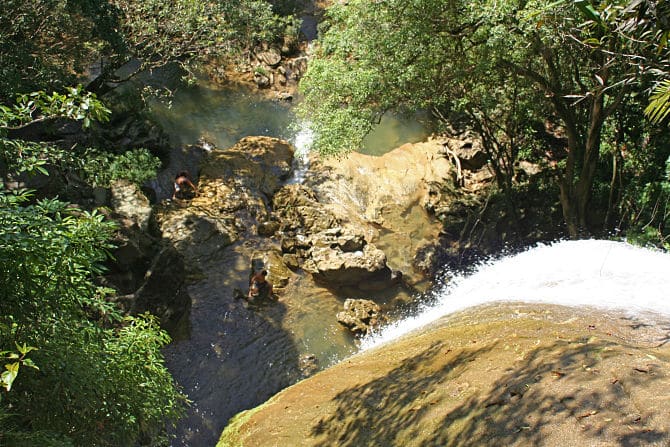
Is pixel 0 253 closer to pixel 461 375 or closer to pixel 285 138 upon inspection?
pixel 461 375

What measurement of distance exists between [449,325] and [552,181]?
344 inches

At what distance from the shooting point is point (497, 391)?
5.10m

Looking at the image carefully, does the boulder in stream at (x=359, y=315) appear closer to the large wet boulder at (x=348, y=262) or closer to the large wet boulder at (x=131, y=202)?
the large wet boulder at (x=348, y=262)

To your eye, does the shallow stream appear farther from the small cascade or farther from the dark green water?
the small cascade

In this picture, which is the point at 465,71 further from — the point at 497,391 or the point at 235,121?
the point at 235,121

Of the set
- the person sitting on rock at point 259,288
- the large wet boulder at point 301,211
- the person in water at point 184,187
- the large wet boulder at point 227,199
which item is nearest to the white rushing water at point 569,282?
the person sitting on rock at point 259,288

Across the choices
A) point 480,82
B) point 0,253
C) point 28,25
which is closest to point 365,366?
point 0,253

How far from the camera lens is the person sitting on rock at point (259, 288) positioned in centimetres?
1130

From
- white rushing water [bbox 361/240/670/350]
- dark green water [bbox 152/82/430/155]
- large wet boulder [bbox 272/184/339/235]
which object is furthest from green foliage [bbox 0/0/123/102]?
white rushing water [bbox 361/240/670/350]

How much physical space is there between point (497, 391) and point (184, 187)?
1102 centimetres

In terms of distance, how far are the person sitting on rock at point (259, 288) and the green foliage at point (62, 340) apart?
19.1 ft

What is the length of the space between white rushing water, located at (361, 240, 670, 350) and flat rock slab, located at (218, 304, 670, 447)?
0.80 m

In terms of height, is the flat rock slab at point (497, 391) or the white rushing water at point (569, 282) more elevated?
the flat rock slab at point (497, 391)

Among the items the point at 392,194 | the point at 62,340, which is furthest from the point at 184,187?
the point at 62,340
